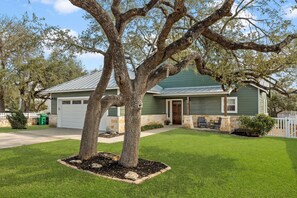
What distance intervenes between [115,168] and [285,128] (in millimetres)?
11867

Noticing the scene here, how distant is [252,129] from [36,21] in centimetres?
1213

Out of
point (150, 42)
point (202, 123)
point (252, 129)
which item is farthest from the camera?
point (202, 123)

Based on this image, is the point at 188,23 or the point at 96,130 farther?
the point at 188,23

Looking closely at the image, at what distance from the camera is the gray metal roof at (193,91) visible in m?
17.1

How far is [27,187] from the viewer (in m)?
4.80

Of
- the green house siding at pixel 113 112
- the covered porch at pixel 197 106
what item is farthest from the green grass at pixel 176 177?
the covered porch at pixel 197 106

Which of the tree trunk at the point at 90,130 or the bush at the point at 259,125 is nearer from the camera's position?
the tree trunk at the point at 90,130

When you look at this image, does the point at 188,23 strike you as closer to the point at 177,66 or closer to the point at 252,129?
the point at 177,66

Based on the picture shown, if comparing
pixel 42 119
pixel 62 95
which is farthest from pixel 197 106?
pixel 42 119

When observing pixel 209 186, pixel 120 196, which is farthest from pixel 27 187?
pixel 209 186

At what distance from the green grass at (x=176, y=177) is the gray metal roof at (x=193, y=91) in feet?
29.2

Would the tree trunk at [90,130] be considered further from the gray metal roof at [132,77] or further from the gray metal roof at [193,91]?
the gray metal roof at [193,91]

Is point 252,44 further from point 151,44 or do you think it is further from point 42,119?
point 42,119

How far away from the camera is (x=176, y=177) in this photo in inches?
221
